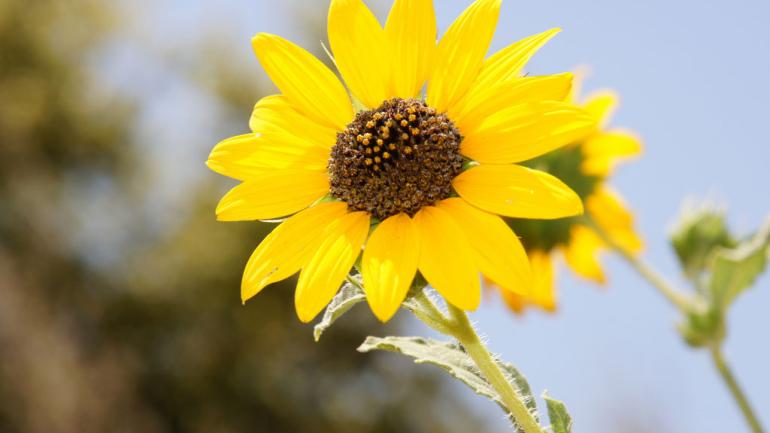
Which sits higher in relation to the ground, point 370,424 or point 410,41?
point 410,41

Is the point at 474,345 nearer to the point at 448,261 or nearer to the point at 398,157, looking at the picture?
Result: the point at 448,261

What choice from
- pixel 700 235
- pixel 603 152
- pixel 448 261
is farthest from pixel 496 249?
pixel 603 152

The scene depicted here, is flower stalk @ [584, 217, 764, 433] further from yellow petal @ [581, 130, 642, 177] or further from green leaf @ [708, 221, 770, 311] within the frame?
yellow petal @ [581, 130, 642, 177]

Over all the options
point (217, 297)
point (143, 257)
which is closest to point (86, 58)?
point (143, 257)

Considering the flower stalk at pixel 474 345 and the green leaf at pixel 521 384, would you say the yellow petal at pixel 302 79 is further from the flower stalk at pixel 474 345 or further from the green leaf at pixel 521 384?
the green leaf at pixel 521 384

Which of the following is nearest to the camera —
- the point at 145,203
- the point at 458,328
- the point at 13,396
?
the point at 458,328

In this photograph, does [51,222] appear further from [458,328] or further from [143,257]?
[458,328]
